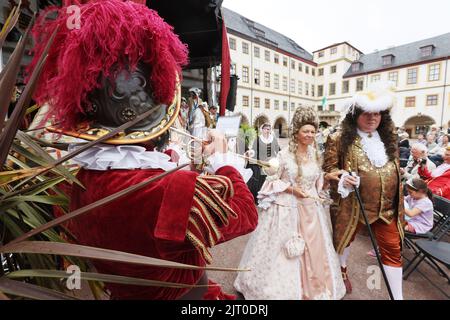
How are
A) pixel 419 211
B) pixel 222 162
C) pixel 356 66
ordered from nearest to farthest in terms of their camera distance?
pixel 222 162
pixel 419 211
pixel 356 66

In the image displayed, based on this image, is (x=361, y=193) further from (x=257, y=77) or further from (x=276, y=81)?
(x=276, y=81)

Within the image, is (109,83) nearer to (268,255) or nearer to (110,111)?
(110,111)

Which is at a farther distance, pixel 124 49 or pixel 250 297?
pixel 250 297

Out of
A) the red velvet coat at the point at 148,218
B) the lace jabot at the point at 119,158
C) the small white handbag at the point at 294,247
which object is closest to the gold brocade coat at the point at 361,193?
the small white handbag at the point at 294,247

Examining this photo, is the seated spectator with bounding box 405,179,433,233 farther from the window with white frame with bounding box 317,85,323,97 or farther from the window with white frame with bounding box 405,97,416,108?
the window with white frame with bounding box 317,85,323,97

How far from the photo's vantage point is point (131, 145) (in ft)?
2.78

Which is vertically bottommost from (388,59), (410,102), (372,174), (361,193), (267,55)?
(361,193)

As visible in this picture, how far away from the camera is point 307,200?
2.37 m

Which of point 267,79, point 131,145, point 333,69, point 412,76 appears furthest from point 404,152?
point 333,69

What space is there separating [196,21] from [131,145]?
363 cm

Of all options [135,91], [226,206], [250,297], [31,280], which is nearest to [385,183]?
[250,297]

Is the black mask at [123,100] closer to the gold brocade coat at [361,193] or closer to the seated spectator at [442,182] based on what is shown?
the gold brocade coat at [361,193]

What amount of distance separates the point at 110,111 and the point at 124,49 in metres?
0.23
